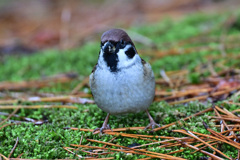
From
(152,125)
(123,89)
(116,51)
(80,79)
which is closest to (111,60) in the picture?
(116,51)

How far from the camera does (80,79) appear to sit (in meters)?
5.08

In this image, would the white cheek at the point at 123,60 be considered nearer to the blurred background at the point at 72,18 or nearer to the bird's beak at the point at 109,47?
the bird's beak at the point at 109,47

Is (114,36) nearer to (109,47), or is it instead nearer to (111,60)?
(109,47)

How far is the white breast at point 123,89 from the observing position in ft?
10.3

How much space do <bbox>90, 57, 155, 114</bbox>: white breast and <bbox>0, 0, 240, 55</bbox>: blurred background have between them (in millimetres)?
4200

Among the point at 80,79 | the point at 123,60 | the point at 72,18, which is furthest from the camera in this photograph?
the point at 72,18

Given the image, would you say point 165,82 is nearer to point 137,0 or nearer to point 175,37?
point 175,37

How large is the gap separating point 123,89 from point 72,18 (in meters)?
7.52

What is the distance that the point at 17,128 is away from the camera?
10.6 ft

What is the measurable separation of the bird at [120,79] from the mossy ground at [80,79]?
31 cm

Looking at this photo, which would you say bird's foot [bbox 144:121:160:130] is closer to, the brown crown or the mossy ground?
Answer: the mossy ground

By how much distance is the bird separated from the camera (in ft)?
10.2

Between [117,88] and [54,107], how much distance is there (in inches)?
45.7

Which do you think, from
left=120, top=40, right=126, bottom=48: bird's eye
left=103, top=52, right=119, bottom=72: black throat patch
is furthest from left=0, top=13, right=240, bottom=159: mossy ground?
left=120, top=40, right=126, bottom=48: bird's eye
